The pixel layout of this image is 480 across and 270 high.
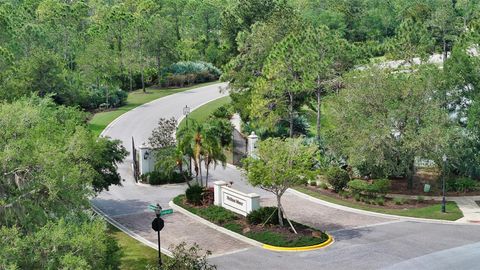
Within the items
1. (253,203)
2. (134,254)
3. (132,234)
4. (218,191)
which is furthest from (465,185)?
(134,254)

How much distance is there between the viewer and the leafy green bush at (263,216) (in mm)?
30234

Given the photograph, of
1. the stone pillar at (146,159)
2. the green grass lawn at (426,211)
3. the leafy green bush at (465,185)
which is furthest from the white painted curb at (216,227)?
the leafy green bush at (465,185)

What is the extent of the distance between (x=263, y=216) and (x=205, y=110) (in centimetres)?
3157

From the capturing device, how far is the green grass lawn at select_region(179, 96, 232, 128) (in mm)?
56934

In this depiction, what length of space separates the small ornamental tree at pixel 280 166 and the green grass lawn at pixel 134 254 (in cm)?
578

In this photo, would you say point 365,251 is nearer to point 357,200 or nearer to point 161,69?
point 357,200

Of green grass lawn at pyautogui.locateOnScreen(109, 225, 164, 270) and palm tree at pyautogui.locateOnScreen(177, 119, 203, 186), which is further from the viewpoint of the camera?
palm tree at pyautogui.locateOnScreen(177, 119, 203, 186)

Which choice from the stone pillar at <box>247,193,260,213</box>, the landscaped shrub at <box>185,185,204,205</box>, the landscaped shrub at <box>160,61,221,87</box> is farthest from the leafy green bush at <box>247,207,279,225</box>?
the landscaped shrub at <box>160,61,221,87</box>

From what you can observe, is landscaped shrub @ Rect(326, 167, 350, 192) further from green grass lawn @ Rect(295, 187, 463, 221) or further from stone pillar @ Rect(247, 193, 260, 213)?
stone pillar @ Rect(247, 193, 260, 213)

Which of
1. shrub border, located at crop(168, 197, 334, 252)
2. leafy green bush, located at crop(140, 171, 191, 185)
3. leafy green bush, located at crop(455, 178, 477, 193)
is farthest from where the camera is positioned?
leafy green bush, located at crop(140, 171, 191, 185)

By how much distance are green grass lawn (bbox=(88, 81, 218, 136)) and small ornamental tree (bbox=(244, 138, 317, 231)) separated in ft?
81.8

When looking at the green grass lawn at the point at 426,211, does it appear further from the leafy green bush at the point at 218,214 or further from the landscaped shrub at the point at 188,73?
the landscaped shrub at the point at 188,73

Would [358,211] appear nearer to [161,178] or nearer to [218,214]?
[218,214]

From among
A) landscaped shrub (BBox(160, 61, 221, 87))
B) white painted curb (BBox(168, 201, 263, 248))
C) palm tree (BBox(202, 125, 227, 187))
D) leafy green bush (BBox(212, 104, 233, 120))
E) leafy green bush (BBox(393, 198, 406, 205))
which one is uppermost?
landscaped shrub (BBox(160, 61, 221, 87))
